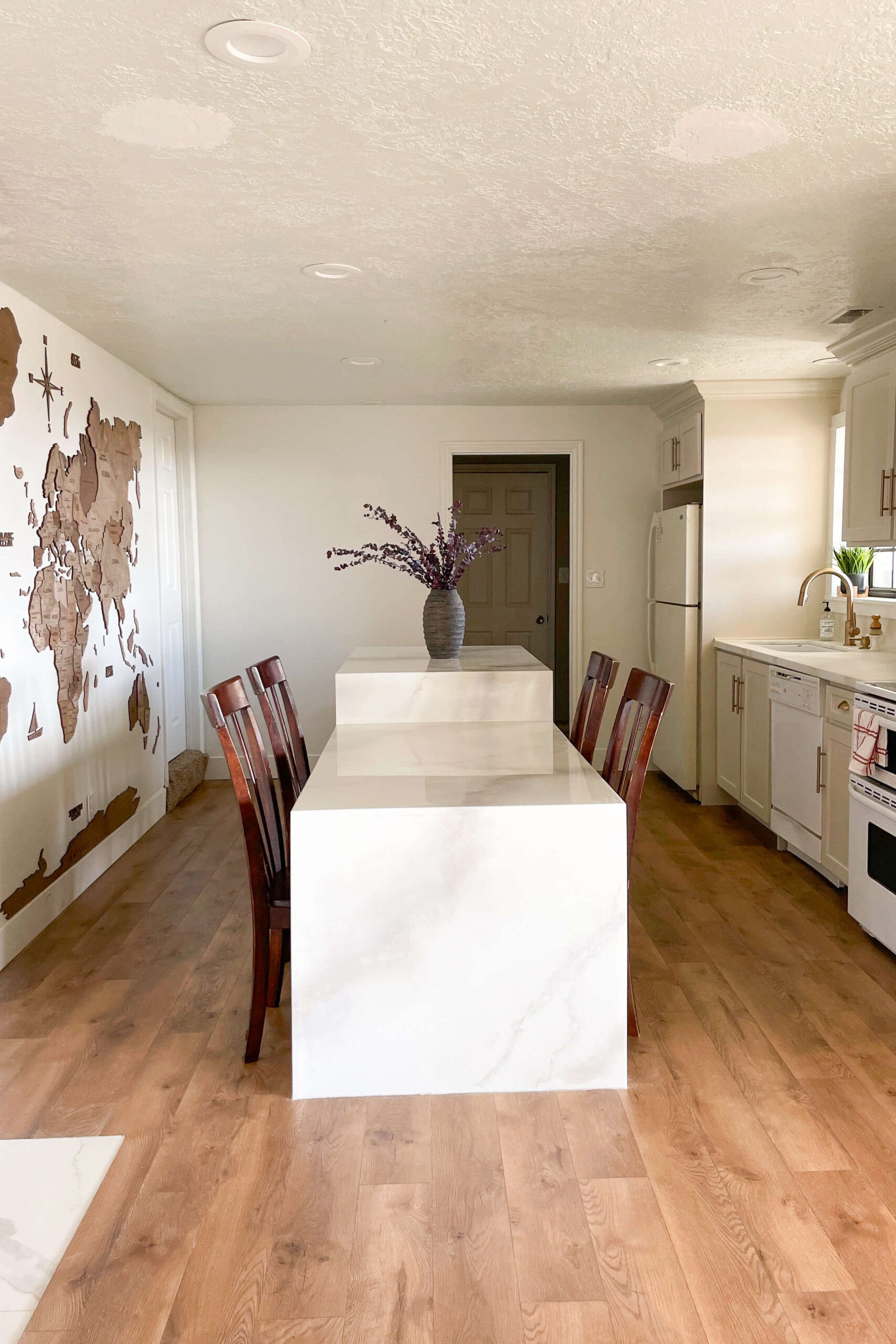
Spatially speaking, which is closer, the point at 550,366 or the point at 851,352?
the point at 851,352

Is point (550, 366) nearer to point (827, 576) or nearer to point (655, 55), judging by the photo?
point (827, 576)

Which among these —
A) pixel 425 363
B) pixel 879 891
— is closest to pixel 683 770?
pixel 879 891

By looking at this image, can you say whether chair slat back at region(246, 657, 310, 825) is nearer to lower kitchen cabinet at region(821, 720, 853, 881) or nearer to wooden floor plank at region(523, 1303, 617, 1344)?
wooden floor plank at region(523, 1303, 617, 1344)

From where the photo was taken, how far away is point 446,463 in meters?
6.18

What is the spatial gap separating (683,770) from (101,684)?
3156 millimetres

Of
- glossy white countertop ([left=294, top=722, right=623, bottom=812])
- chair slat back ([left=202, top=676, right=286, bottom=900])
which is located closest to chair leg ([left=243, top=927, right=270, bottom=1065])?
chair slat back ([left=202, top=676, right=286, bottom=900])

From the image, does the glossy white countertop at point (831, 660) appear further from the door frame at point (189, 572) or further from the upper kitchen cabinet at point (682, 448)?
the door frame at point (189, 572)

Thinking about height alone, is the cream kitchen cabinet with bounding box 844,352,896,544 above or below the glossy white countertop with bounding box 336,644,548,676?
above

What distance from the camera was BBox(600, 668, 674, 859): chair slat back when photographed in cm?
258

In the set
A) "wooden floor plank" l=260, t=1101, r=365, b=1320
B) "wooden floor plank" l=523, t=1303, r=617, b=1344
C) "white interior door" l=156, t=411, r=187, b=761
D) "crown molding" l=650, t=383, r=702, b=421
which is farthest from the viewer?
"white interior door" l=156, t=411, r=187, b=761

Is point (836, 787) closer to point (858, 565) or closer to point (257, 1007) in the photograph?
point (858, 565)

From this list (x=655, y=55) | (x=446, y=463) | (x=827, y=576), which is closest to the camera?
(x=655, y=55)

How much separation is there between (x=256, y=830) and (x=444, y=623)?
1420 millimetres

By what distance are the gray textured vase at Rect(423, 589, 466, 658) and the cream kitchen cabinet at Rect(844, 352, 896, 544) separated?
1.75 meters
